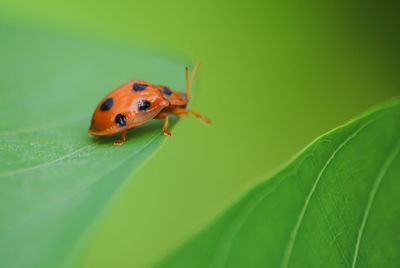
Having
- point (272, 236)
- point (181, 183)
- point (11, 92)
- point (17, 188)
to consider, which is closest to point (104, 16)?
point (181, 183)

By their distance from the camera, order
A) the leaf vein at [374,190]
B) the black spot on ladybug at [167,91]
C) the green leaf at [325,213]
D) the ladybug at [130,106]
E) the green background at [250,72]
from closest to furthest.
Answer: the green leaf at [325,213] < the leaf vein at [374,190] < the ladybug at [130,106] < the black spot on ladybug at [167,91] < the green background at [250,72]

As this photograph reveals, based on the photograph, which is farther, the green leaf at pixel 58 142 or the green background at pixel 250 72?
the green background at pixel 250 72

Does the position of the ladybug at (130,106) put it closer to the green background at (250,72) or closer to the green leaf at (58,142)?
the green leaf at (58,142)

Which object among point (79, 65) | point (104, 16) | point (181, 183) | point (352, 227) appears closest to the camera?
point (352, 227)

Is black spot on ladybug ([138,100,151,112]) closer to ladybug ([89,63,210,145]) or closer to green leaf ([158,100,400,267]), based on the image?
ladybug ([89,63,210,145])

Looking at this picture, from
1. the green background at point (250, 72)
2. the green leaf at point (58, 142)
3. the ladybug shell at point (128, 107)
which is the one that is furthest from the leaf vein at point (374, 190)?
the green background at point (250, 72)

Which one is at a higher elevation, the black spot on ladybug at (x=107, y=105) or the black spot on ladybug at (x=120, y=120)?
the black spot on ladybug at (x=107, y=105)

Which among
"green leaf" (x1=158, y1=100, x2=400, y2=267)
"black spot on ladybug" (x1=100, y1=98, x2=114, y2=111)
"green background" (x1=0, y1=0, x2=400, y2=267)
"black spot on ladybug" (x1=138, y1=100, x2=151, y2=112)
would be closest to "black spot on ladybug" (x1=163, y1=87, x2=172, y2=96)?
"black spot on ladybug" (x1=138, y1=100, x2=151, y2=112)

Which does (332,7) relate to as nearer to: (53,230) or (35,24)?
(35,24)
